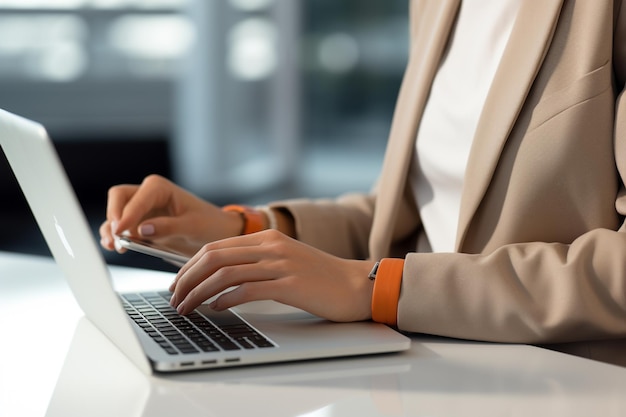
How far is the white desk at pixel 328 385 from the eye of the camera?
708 millimetres

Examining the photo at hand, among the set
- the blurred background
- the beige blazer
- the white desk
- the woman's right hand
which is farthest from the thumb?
the blurred background

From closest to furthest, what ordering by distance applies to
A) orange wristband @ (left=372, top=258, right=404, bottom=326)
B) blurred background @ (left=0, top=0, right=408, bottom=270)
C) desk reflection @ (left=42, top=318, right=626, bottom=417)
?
desk reflection @ (left=42, top=318, right=626, bottom=417) < orange wristband @ (left=372, top=258, right=404, bottom=326) < blurred background @ (left=0, top=0, right=408, bottom=270)

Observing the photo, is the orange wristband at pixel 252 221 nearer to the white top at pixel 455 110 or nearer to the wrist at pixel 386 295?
the white top at pixel 455 110

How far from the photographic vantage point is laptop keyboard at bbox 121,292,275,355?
0.82 metres

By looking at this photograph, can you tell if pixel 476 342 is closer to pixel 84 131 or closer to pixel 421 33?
pixel 421 33

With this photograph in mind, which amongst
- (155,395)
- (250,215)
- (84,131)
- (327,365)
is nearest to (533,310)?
(327,365)

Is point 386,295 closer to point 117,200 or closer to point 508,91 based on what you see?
point 508,91

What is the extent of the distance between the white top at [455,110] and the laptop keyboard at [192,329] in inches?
15.5

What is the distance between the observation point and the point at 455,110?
1219mm

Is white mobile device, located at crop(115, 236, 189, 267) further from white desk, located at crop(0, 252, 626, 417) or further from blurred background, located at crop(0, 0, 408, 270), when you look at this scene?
blurred background, located at crop(0, 0, 408, 270)

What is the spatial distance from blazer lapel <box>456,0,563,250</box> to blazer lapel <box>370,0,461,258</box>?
0.20 metres

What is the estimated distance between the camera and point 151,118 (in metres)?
5.96

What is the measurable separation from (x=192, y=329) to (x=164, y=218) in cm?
37

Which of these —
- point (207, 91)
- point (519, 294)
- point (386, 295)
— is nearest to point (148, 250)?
point (386, 295)
